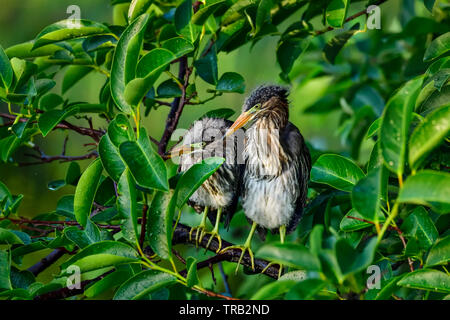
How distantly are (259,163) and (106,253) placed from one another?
2.75 ft

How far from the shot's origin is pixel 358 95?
96.1 inches

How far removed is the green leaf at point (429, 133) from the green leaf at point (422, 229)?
1.00 ft

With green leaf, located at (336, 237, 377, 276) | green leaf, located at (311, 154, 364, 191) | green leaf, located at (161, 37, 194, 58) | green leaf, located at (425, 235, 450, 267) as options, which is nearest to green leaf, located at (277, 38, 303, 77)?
green leaf, located at (161, 37, 194, 58)

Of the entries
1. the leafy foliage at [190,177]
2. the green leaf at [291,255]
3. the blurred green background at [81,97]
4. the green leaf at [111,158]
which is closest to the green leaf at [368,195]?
the leafy foliage at [190,177]

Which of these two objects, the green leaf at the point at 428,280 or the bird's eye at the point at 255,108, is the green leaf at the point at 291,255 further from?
the bird's eye at the point at 255,108

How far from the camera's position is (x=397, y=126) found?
979 mm

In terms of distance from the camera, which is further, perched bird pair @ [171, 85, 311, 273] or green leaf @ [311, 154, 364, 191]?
perched bird pair @ [171, 85, 311, 273]

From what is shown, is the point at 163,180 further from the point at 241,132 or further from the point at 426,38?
the point at 426,38

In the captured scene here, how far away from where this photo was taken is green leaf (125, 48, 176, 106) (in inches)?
47.1

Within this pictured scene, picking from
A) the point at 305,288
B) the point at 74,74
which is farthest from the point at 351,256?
the point at 74,74

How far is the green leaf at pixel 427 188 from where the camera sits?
92 centimetres

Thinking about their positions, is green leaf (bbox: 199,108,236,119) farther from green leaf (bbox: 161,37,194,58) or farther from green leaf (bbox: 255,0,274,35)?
green leaf (bbox: 161,37,194,58)

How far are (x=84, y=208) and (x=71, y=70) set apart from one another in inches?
30.0

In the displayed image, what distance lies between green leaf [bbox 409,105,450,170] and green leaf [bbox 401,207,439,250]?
31cm
